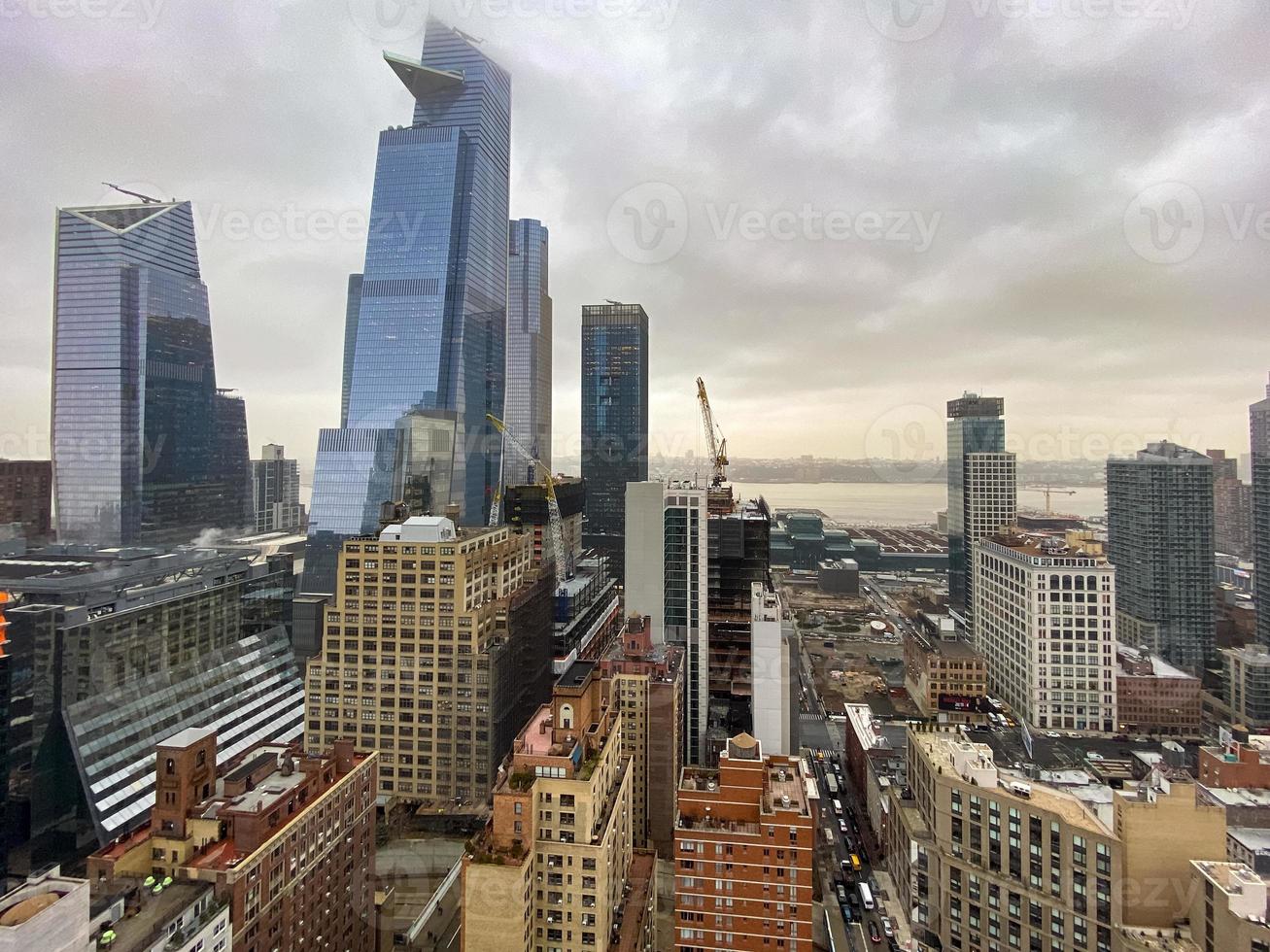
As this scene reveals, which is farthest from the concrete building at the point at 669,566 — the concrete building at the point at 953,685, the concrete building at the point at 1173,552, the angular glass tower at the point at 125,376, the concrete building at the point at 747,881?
the concrete building at the point at 1173,552

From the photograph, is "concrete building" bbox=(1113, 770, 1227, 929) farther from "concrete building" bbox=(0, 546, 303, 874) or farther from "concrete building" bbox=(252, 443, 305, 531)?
"concrete building" bbox=(252, 443, 305, 531)

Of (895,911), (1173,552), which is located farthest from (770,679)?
(1173,552)

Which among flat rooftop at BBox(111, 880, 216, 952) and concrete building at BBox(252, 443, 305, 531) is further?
concrete building at BBox(252, 443, 305, 531)

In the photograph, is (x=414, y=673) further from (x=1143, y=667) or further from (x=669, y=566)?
(x=1143, y=667)

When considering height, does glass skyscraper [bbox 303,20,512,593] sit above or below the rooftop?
above

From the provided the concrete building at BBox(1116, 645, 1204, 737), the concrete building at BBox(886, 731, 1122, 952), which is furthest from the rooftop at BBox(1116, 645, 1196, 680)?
the concrete building at BBox(886, 731, 1122, 952)

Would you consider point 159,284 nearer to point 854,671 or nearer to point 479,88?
point 479,88

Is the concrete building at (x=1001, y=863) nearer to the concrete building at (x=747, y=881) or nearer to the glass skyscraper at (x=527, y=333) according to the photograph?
the concrete building at (x=747, y=881)
